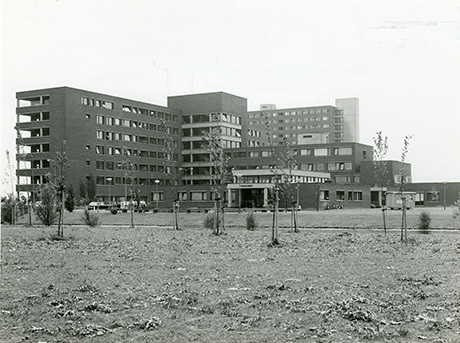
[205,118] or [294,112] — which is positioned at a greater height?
[294,112]

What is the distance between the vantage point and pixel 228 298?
10383mm

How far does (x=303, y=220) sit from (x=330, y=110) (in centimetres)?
12944

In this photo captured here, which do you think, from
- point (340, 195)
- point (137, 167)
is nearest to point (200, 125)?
point (137, 167)

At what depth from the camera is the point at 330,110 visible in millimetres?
172500

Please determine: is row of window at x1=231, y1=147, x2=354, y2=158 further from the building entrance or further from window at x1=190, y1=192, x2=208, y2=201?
the building entrance

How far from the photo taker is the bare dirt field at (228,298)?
27.1 ft

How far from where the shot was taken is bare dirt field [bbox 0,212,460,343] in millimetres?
8266

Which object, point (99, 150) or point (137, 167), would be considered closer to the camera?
point (99, 150)

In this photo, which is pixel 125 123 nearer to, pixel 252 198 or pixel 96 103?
pixel 96 103

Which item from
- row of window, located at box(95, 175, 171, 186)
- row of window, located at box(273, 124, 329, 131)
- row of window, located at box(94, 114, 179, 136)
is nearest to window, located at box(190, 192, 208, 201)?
row of window, located at box(95, 175, 171, 186)

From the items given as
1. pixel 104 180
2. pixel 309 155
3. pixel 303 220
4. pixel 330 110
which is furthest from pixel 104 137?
pixel 330 110

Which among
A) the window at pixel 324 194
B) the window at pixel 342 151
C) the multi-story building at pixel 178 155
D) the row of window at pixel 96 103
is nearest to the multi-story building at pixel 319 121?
the multi-story building at pixel 178 155

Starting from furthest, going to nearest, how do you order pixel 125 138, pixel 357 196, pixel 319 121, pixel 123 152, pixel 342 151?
pixel 319 121, pixel 125 138, pixel 342 151, pixel 123 152, pixel 357 196

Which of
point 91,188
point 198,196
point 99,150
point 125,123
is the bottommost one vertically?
point 198,196
